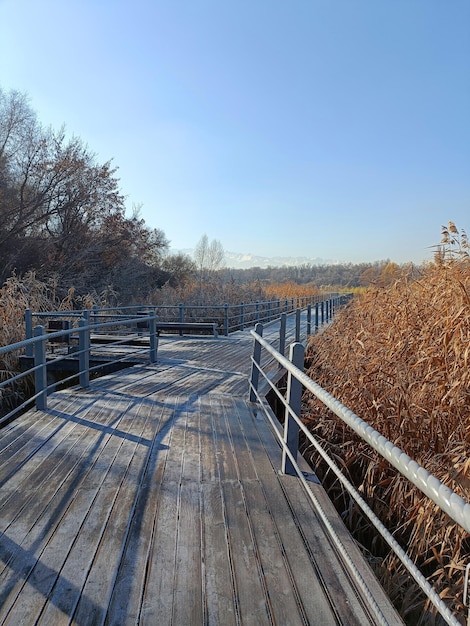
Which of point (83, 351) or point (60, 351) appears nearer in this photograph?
point (83, 351)

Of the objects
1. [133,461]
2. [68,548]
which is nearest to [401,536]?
[133,461]

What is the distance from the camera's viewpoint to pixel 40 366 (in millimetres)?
4086

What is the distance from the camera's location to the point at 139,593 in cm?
170

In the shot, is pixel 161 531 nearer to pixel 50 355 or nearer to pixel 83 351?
pixel 83 351

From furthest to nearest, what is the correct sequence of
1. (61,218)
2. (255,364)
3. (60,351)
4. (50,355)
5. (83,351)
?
(61,218) → (60,351) → (50,355) → (83,351) → (255,364)

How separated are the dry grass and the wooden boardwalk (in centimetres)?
77

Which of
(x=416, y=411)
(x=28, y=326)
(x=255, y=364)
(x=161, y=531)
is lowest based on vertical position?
(x=161, y=531)

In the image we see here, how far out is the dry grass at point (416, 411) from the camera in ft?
8.68

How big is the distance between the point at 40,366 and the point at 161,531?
2564mm

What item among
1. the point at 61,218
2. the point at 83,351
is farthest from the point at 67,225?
the point at 83,351

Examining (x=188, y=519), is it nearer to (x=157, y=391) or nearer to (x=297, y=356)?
(x=297, y=356)

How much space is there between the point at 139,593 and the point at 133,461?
1392 millimetres

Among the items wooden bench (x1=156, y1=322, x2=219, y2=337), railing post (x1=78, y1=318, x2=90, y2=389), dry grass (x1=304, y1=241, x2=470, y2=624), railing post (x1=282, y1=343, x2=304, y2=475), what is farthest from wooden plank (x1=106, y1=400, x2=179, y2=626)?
wooden bench (x1=156, y1=322, x2=219, y2=337)

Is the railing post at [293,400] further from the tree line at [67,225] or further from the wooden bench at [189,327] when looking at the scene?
the tree line at [67,225]
